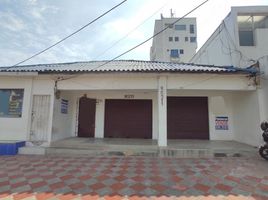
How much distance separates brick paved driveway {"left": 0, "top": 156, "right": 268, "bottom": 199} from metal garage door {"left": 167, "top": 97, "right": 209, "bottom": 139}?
2.97 metres

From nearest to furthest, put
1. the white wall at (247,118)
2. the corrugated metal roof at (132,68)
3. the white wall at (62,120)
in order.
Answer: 1. the corrugated metal roof at (132,68)
2. the white wall at (247,118)
3. the white wall at (62,120)

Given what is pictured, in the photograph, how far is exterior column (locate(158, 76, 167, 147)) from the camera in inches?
279

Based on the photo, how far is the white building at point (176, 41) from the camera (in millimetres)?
34469

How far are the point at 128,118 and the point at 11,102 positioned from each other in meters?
5.48

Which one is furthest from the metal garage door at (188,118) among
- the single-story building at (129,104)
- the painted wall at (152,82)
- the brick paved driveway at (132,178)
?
the brick paved driveway at (132,178)

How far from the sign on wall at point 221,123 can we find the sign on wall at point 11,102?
367 inches

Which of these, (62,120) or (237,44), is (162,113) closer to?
(62,120)

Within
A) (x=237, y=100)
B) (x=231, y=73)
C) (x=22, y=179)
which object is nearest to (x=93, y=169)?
(x=22, y=179)

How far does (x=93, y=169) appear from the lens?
515cm

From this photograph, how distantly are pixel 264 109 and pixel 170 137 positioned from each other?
168 inches

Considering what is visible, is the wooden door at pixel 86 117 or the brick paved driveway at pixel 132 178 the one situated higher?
the wooden door at pixel 86 117

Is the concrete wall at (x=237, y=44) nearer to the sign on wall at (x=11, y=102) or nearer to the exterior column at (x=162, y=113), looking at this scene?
the exterior column at (x=162, y=113)

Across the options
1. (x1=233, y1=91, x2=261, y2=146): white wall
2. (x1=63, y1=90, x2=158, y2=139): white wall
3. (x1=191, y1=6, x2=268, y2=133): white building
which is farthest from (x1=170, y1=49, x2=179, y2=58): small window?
(x1=63, y1=90, x2=158, y2=139): white wall

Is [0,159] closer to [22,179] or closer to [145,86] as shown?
[22,179]
